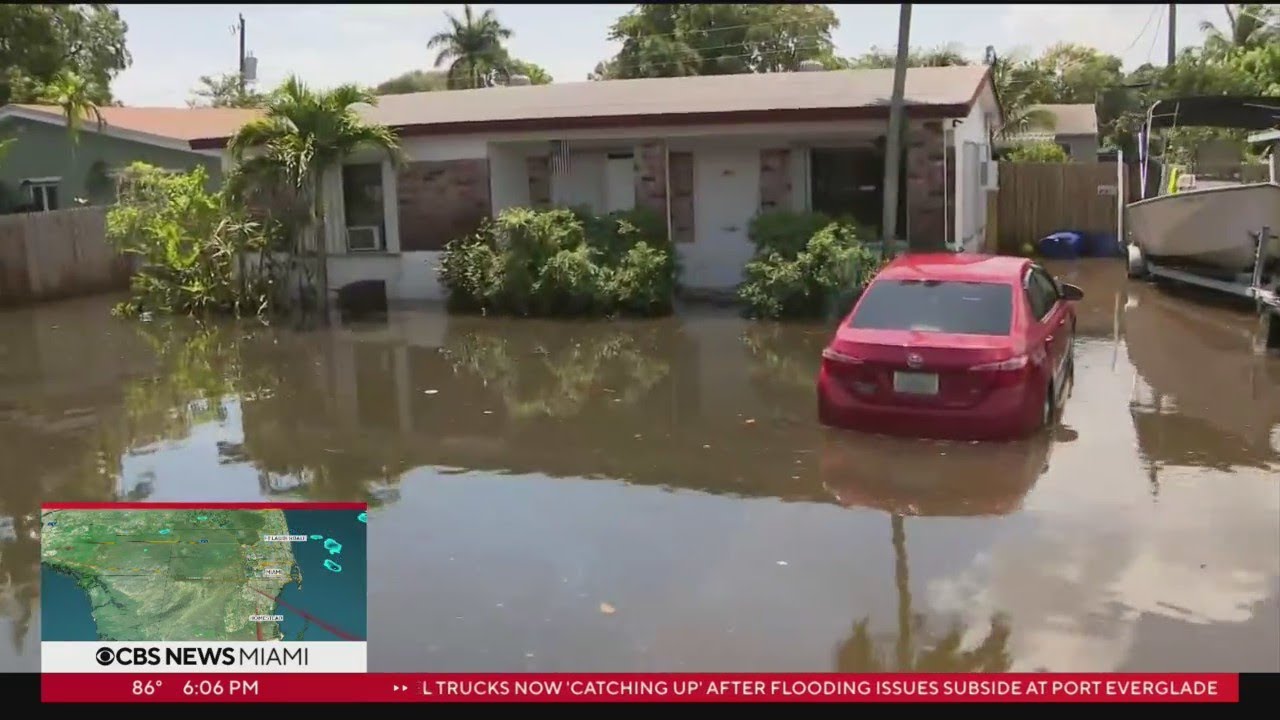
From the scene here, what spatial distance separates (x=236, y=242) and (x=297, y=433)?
8605 millimetres

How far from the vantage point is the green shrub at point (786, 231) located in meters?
15.4

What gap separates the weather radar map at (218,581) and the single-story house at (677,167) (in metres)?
12.7

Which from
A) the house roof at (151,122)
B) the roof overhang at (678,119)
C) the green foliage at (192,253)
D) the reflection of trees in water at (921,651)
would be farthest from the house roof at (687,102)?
the reflection of trees in water at (921,651)

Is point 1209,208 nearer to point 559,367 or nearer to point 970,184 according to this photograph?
point 970,184

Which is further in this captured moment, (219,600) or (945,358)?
(945,358)

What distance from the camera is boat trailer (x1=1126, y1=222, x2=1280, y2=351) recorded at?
12.1m

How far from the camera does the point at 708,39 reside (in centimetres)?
4850

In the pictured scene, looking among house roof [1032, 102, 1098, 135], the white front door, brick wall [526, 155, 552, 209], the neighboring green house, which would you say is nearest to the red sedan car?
the white front door

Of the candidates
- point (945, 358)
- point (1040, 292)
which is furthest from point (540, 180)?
point (945, 358)

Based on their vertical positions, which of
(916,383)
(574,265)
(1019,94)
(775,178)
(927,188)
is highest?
(1019,94)

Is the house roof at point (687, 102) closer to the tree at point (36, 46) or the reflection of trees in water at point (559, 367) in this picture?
the reflection of trees in water at point (559, 367)

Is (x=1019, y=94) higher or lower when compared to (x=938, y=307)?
higher

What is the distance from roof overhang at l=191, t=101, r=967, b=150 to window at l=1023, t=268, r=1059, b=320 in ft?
19.7

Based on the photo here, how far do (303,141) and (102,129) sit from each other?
12362mm
